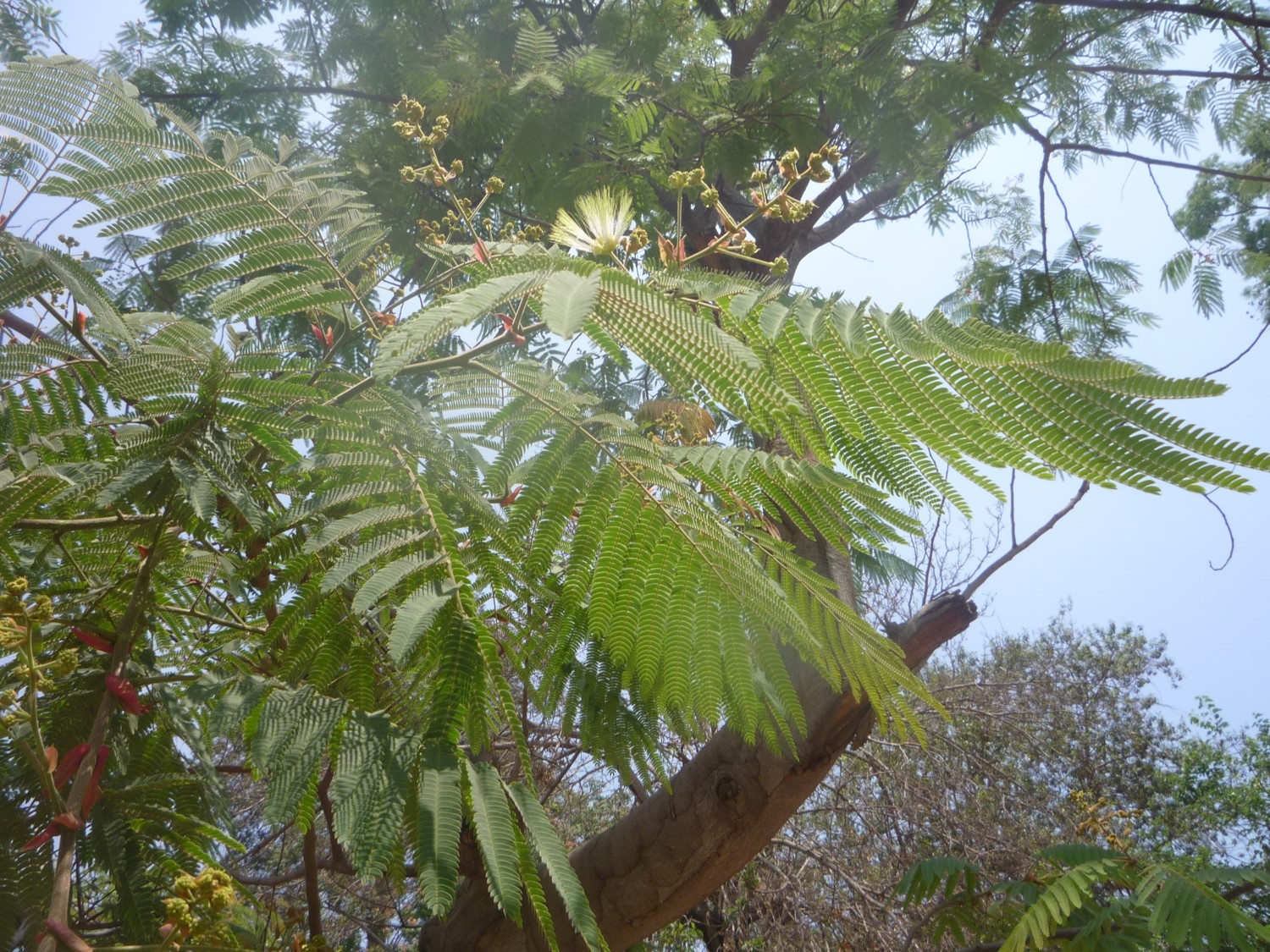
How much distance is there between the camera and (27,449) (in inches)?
64.0

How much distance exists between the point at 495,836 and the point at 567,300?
29.8 inches

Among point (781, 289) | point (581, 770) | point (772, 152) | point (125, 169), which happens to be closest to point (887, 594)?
point (581, 770)

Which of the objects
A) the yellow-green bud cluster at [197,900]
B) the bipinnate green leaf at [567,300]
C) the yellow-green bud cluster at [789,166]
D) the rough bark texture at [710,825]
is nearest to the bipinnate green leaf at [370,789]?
the yellow-green bud cluster at [197,900]

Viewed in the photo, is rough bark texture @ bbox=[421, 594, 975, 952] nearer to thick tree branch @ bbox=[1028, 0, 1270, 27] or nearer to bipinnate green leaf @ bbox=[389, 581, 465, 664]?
bipinnate green leaf @ bbox=[389, 581, 465, 664]

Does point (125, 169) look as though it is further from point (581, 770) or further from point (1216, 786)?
point (1216, 786)

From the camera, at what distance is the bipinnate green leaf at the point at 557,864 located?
47.8 inches

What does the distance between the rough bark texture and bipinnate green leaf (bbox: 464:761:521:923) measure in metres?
1.35

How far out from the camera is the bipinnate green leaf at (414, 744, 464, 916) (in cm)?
109

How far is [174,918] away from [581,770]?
430cm

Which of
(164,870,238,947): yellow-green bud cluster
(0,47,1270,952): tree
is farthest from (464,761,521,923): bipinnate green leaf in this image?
(164,870,238,947): yellow-green bud cluster

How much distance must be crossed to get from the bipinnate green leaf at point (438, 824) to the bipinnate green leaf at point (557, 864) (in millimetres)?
144

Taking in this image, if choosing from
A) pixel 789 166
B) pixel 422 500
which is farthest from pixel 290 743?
pixel 789 166

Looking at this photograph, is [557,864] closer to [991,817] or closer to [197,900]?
[197,900]

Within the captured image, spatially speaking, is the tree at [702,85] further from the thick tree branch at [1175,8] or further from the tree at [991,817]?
the tree at [991,817]
